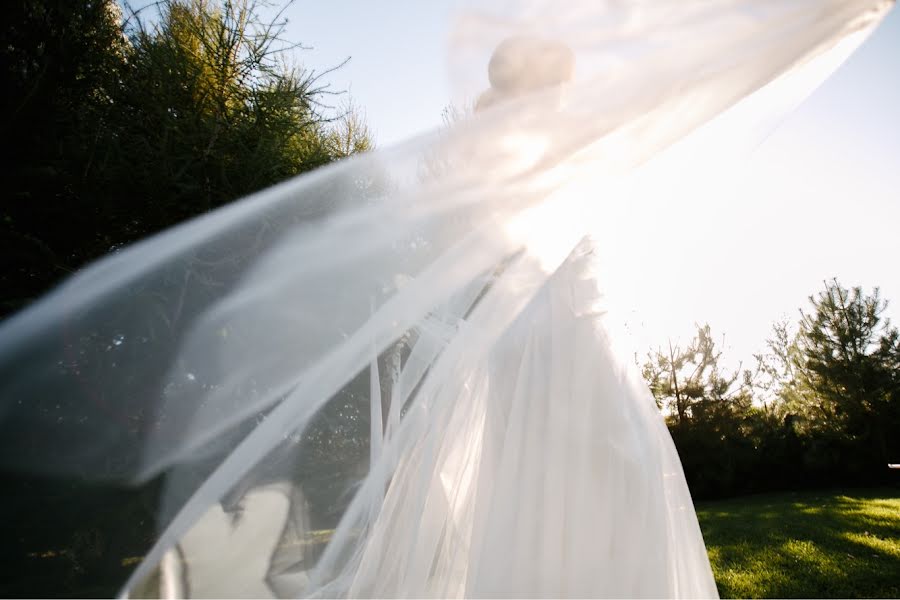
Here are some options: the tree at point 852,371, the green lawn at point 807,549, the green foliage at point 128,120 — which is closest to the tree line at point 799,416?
Answer: the tree at point 852,371

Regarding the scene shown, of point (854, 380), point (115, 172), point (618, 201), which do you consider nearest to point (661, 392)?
point (854, 380)

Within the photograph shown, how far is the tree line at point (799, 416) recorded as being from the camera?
42.5 feet

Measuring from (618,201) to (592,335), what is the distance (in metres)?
0.63

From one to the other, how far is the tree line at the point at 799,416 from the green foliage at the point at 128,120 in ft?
41.0

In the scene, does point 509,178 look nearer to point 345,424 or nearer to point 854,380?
point 345,424

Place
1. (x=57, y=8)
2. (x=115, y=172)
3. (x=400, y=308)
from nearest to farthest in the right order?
1. (x=400, y=308)
2. (x=57, y=8)
3. (x=115, y=172)

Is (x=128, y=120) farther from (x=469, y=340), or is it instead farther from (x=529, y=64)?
(x=469, y=340)

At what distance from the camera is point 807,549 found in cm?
548

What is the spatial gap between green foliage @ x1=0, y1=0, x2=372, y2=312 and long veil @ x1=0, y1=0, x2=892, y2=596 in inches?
51.1

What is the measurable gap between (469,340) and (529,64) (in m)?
1.20

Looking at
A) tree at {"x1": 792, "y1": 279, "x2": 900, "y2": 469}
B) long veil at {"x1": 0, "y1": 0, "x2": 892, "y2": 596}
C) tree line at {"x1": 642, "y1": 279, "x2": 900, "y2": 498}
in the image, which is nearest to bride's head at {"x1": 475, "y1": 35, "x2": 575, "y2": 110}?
long veil at {"x1": 0, "y1": 0, "x2": 892, "y2": 596}

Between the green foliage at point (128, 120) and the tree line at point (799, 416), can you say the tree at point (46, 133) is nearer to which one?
the green foliage at point (128, 120)

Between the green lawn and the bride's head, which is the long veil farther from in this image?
the green lawn

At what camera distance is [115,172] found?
318 cm
